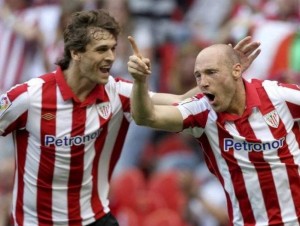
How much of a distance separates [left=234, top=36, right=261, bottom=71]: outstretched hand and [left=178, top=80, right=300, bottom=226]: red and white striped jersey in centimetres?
23

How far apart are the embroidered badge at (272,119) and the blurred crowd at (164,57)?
2.55 meters

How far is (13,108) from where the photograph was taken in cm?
667

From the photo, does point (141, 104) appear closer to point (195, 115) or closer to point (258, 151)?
point (195, 115)

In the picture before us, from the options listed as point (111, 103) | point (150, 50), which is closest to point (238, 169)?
point (111, 103)

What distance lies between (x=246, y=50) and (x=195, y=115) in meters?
0.54

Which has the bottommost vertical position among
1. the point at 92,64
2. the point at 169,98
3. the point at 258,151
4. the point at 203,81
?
the point at 258,151

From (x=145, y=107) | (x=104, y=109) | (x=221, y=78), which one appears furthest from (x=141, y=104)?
(x=104, y=109)

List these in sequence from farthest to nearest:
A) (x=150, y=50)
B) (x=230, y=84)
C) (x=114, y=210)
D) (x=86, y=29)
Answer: (x=150, y=50), (x=114, y=210), (x=86, y=29), (x=230, y=84)

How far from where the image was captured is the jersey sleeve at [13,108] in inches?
263

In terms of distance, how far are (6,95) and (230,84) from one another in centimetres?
130

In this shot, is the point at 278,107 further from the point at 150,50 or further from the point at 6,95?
the point at 150,50

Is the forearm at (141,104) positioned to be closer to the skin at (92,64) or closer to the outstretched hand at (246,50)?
the skin at (92,64)

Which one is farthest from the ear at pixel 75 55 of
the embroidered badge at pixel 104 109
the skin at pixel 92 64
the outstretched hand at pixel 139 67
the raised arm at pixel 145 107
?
the outstretched hand at pixel 139 67

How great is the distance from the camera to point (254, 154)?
640 cm
